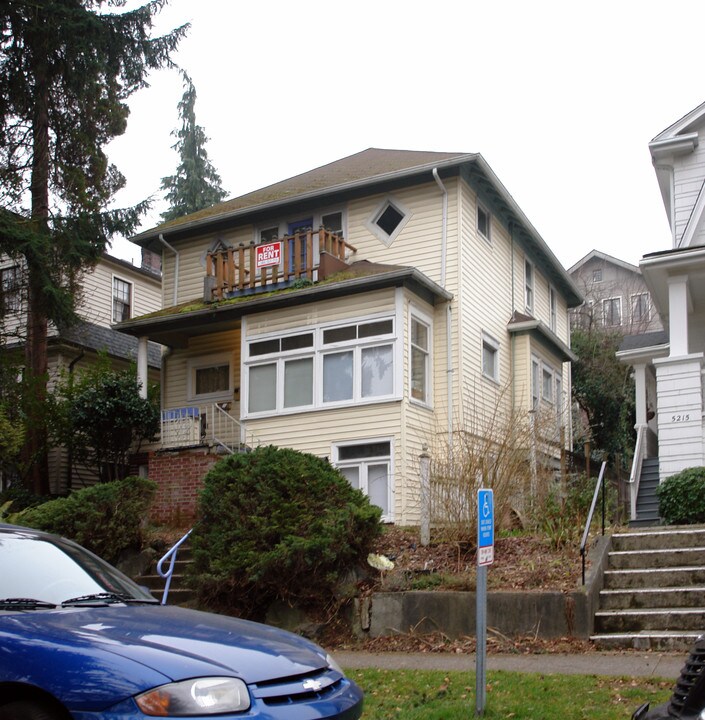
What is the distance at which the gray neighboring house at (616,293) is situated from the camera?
134 ft

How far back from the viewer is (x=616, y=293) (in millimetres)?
43312

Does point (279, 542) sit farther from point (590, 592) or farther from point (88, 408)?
point (88, 408)

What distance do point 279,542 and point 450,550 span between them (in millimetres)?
2128

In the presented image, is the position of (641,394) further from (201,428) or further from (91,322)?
(91,322)

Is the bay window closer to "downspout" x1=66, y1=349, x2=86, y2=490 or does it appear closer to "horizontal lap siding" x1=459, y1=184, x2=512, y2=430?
"horizontal lap siding" x1=459, y1=184, x2=512, y2=430

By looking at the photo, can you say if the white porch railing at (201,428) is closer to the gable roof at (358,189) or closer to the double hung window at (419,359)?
the double hung window at (419,359)

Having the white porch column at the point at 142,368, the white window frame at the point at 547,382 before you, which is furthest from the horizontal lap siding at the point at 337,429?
the white window frame at the point at 547,382

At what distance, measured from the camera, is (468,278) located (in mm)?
19266

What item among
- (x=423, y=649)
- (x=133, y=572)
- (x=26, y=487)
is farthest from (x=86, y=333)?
(x=423, y=649)

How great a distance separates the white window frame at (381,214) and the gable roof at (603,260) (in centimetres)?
2564

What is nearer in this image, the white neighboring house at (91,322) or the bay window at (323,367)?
the bay window at (323,367)

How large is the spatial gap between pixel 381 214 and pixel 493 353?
394cm

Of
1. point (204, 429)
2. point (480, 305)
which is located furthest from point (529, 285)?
point (204, 429)

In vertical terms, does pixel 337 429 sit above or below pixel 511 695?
above
